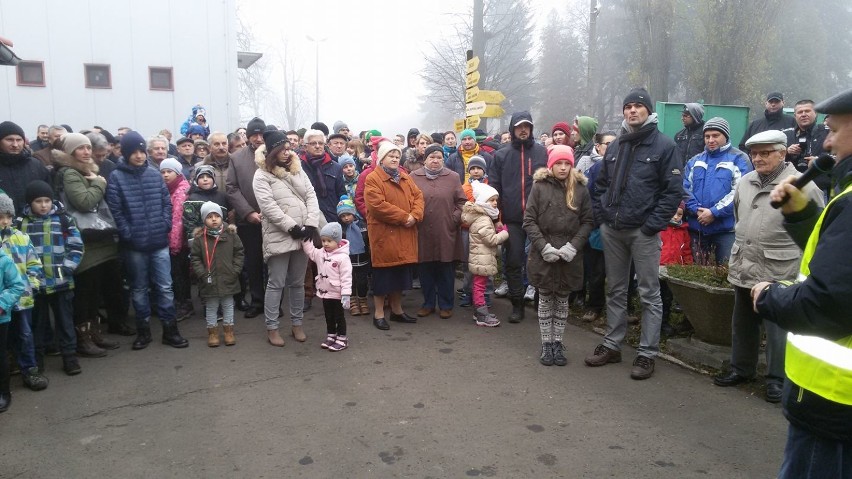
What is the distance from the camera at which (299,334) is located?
6.12m

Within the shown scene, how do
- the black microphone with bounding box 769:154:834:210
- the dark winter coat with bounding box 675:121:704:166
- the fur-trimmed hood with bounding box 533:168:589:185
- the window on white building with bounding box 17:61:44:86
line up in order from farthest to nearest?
the window on white building with bounding box 17:61:44:86
the dark winter coat with bounding box 675:121:704:166
the fur-trimmed hood with bounding box 533:168:589:185
the black microphone with bounding box 769:154:834:210

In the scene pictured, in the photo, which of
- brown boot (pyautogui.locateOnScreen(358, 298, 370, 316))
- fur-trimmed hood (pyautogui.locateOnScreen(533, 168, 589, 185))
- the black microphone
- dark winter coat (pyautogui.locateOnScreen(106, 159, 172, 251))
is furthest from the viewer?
brown boot (pyautogui.locateOnScreen(358, 298, 370, 316))

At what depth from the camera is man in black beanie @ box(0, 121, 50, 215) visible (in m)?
5.21

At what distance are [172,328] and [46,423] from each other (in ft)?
5.81

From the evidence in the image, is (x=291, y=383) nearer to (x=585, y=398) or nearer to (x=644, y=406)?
(x=585, y=398)

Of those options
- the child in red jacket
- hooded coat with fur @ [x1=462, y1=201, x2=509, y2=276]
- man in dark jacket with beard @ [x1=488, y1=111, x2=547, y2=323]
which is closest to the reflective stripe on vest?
the child in red jacket

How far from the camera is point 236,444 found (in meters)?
3.90

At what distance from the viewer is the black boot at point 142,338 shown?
5.88m

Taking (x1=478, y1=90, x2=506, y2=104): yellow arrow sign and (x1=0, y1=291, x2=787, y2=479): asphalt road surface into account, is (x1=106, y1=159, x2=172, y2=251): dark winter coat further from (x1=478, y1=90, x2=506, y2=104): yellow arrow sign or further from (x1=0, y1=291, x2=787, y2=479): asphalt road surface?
(x1=478, y1=90, x2=506, y2=104): yellow arrow sign

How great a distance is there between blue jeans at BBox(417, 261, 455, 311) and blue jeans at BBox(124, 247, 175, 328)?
9.26 feet

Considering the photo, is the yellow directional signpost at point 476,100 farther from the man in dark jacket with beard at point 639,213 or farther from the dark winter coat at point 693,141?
the man in dark jacket with beard at point 639,213

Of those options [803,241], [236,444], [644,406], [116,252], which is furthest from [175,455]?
[803,241]

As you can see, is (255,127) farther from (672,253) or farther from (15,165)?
(672,253)

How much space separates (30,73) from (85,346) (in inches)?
432
